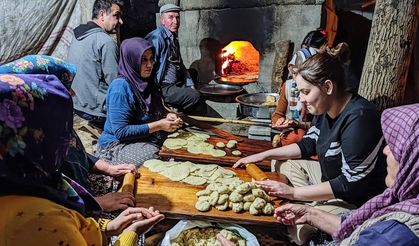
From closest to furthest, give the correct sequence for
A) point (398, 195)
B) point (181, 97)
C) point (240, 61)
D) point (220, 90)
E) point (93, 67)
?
point (398, 195) → point (93, 67) → point (181, 97) → point (220, 90) → point (240, 61)

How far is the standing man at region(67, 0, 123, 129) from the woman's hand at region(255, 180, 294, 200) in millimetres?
2873

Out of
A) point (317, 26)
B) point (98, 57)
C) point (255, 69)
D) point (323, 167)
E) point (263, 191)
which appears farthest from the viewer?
point (255, 69)

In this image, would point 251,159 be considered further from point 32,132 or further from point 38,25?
point 38,25

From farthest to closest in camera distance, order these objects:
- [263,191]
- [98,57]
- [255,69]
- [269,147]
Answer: [255,69]
[98,57]
[269,147]
[263,191]

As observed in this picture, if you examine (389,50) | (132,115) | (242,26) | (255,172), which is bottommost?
(255,172)

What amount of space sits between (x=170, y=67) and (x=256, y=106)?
5.61ft

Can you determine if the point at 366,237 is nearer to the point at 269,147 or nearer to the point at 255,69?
the point at 269,147

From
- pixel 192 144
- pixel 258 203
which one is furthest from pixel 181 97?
pixel 258 203

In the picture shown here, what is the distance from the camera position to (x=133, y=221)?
7.89 ft

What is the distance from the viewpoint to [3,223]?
4.64ft

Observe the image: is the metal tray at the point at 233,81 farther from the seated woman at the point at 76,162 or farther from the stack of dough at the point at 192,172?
the seated woman at the point at 76,162

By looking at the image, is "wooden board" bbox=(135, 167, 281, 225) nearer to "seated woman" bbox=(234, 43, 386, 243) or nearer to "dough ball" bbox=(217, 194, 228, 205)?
"dough ball" bbox=(217, 194, 228, 205)

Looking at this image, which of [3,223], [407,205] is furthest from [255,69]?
[3,223]

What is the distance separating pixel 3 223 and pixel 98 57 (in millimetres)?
3861
